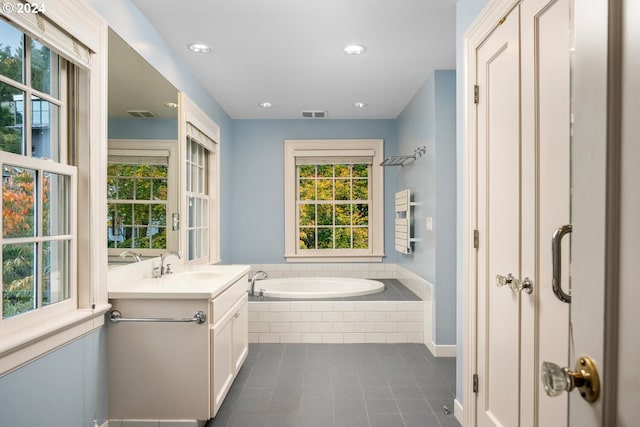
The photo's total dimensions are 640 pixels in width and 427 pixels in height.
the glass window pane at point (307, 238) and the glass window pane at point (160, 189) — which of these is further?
the glass window pane at point (307, 238)

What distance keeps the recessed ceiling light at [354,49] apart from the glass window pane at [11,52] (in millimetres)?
2041

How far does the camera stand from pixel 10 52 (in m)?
1.53

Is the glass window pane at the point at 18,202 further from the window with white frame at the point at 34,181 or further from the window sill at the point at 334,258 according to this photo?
the window sill at the point at 334,258

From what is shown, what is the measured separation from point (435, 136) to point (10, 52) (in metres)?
3.00

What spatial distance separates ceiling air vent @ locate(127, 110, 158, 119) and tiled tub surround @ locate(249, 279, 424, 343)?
2034 millimetres

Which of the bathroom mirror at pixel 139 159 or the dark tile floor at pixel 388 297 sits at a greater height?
the bathroom mirror at pixel 139 159

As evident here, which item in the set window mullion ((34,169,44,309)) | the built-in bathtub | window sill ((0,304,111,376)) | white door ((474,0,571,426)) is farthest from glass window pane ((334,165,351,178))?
window mullion ((34,169,44,309))

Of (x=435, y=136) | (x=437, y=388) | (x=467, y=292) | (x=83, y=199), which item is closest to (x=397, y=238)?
(x=435, y=136)

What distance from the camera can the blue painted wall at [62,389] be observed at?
1.48 m

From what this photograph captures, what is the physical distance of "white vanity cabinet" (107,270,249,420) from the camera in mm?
2154

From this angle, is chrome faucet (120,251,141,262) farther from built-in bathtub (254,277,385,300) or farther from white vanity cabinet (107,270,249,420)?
built-in bathtub (254,277,385,300)

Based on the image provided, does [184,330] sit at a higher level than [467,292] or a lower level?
lower

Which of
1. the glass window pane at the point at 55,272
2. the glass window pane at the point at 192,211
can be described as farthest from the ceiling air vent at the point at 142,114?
the glass window pane at the point at 192,211

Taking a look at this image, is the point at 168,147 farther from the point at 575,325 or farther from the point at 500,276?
the point at 575,325
